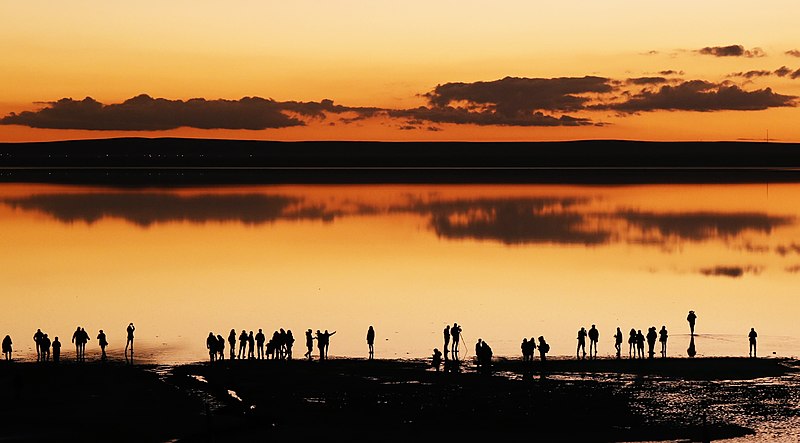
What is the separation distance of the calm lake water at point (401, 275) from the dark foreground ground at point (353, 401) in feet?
21.2

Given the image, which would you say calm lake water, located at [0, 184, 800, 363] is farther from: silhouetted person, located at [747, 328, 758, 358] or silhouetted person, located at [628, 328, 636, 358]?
silhouetted person, located at [747, 328, 758, 358]

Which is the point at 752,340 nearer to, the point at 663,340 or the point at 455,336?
the point at 663,340

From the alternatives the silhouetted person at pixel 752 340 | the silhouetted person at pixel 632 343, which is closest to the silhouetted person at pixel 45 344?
the silhouetted person at pixel 632 343

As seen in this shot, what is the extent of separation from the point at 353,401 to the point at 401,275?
42.3m

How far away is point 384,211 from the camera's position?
5669 inches

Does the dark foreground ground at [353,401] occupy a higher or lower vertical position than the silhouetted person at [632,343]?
lower

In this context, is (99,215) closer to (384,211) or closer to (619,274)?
(384,211)

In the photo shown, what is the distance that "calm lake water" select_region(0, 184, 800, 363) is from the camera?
53.8 metres

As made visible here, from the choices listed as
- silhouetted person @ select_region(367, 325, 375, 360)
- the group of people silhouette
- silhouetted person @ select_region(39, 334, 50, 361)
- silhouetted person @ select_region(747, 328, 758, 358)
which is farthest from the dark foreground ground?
silhouetted person @ select_region(367, 325, 375, 360)

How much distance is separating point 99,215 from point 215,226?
2226 cm

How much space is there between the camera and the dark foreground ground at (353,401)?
3083cm

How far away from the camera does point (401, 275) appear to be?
252 ft

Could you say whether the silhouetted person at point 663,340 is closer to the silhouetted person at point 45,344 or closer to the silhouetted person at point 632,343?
the silhouetted person at point 632,343

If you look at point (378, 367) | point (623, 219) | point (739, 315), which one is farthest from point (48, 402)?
point (623, 219)
